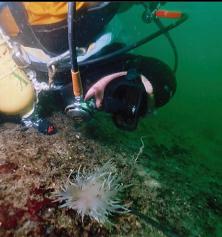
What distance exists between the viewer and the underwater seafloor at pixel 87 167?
97.7 inches

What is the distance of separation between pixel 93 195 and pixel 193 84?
17.7m

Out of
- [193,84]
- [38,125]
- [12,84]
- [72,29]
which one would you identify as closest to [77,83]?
[72,29]

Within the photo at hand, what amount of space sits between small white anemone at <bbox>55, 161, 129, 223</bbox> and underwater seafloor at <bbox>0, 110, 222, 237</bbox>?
0.07 m

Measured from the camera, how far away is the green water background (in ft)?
18.6

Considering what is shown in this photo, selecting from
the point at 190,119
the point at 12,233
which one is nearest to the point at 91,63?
the point at 12,233

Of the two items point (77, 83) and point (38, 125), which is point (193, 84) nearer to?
point (38, 125)

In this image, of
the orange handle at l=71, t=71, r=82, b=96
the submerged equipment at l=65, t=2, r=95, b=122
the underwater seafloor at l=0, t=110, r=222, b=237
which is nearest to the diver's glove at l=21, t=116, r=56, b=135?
the underwater seafloor at l=0, t=110, r=222, b=237

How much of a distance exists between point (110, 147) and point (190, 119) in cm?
886

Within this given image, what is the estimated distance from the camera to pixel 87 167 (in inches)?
123

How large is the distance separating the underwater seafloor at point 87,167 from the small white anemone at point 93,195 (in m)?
0.07

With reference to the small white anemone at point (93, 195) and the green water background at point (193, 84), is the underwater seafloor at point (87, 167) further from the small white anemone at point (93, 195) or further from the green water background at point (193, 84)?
the green water background at point (193, 84)

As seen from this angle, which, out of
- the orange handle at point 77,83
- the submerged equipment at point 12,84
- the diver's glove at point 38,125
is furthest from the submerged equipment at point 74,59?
the diver's glove at point 38,125

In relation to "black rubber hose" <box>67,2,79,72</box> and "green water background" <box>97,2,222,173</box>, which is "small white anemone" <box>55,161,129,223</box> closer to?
"black rubber hose" <box>67,2,79,72</box>

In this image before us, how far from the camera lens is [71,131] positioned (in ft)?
12.7
